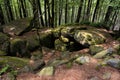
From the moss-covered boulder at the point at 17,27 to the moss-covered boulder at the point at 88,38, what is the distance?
3437 mm

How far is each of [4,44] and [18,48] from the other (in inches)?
28.8

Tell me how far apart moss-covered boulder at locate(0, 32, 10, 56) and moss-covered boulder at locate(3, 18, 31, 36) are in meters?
0.60

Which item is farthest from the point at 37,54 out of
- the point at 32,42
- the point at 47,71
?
the point at 47,71

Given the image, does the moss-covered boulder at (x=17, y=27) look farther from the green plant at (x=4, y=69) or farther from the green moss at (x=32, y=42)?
the green plant at (x=4, y=69)

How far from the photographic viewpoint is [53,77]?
6.11 metres

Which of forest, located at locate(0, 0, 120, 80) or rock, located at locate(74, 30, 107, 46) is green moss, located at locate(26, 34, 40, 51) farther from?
rock, located at locate(74, 30, 107, 46)

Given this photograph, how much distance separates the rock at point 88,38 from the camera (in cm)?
905

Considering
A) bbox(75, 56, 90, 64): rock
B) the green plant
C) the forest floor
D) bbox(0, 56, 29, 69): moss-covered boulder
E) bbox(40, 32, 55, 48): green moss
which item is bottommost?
bbox(40, 32, 55, 48): green moss

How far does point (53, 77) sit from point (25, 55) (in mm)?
3793

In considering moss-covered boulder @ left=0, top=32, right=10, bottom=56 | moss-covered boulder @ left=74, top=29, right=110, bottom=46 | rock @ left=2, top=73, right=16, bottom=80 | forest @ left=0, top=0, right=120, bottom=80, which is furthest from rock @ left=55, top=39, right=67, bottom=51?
rock @ left=2, top=73, right=16, bottom=80

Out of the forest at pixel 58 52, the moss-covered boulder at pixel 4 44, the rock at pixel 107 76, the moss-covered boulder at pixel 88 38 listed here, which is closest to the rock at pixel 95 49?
the forest at pixel 58 52

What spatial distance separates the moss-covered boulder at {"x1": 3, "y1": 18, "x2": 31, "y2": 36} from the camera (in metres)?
10.7

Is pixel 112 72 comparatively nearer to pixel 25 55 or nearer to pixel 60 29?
pixel 25 55

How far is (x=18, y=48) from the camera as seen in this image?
30.8 ft
